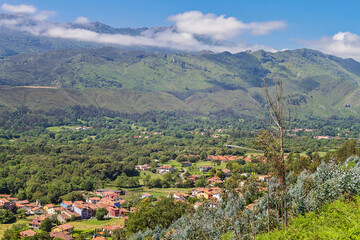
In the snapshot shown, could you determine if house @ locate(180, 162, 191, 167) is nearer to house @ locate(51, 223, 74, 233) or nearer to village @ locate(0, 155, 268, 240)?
village @ locate(0, 155, 268, 240)

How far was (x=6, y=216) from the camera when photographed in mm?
43094

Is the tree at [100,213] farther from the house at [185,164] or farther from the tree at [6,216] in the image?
the house at [185,164]

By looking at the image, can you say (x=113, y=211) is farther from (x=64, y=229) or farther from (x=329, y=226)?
(x=329, y=226)

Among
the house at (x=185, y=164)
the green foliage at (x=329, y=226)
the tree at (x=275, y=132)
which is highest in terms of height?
the tree at (x=275, y=132)

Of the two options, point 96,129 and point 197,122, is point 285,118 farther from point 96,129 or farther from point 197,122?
point 197,122

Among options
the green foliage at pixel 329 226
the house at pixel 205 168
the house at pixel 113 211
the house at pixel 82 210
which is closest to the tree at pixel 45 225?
the house at pixel 82 210

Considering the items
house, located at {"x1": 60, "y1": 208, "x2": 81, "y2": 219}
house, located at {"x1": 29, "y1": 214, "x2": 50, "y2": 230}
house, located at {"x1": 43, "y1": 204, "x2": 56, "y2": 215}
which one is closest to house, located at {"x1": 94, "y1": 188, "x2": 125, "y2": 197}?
house, located at {"x1": 43, "y1": 204, "x2": 56, "y2": 215}

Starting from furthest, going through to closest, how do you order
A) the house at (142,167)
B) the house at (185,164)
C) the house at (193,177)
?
the house at (185,164) → the house at (142,167) → the house at (193,177)

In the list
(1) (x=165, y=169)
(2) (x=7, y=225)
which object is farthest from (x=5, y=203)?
(1) (x=165, y=169)

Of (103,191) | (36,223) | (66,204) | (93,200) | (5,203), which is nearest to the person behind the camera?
(36,223)

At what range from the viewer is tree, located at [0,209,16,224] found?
139 ft

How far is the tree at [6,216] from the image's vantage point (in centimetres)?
4247

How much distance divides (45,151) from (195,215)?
226ft

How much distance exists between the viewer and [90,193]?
58375 mm
